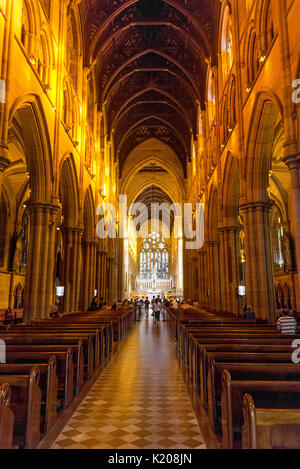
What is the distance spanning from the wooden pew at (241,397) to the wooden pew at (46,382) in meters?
2.07

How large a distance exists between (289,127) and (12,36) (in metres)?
7.33

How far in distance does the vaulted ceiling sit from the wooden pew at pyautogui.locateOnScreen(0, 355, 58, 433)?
1950cm

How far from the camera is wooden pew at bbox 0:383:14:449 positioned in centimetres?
276

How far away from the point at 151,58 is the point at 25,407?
93.1 feet

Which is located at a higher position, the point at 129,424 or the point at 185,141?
the point at 185,141

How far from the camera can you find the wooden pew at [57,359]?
4598 millimetres

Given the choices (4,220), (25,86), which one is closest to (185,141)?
(4,220)

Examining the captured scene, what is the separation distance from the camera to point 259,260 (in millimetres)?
11570

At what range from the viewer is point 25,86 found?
996 centimetres

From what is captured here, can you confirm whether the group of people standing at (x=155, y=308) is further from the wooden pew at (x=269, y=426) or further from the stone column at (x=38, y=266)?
the wooden pew at (x=269, y=426)

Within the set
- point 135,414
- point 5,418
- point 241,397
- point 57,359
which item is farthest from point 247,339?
point 5,418

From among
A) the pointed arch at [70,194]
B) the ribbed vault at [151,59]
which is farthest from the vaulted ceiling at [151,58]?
the pointed arch at [70,194]
